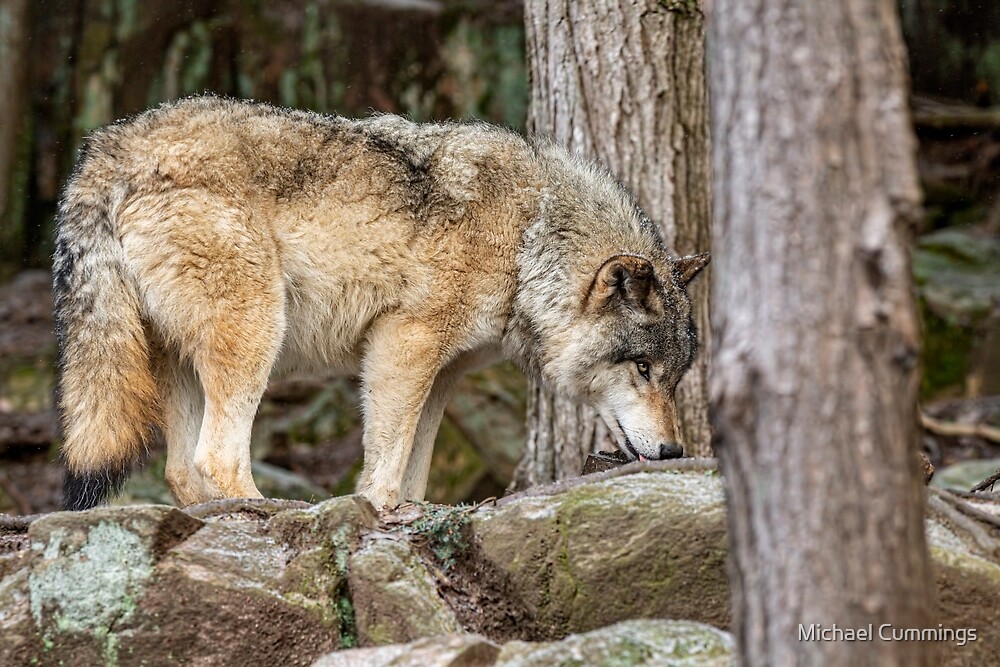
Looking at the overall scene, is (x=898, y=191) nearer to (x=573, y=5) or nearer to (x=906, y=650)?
(x=906, y=650)

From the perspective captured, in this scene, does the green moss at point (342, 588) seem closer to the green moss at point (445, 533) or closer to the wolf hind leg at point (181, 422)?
the green moss at point (445, 533)

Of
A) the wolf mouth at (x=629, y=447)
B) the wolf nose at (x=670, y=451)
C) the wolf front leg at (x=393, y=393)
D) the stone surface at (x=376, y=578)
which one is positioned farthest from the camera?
the wolf mouth at (x=629, y=447)

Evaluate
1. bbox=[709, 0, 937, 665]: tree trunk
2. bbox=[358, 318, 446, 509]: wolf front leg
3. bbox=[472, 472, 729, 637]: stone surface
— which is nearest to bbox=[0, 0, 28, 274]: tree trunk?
bbox=[358, 318, 446, 509]: wolf front leg

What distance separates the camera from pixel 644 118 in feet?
21.2

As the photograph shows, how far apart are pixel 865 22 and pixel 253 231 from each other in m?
3.15

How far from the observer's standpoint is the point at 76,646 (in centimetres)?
362

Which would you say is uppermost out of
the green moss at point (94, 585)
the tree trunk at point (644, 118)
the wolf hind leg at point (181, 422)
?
the tree trunk at point (644, 118)

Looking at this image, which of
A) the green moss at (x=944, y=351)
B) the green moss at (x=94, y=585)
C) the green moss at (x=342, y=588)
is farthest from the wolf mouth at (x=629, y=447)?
the green moss at (x=944, y=351)

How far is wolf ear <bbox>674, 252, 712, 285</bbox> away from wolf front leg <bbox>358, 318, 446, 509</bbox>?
144 centimetres

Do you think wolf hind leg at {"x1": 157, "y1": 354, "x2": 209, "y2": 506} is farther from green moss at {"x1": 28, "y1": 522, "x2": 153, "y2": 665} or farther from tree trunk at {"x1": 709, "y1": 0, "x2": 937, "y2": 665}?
tree trunk at {"x1": 709, "y1": 0, "x2": 937, "y2": 665}

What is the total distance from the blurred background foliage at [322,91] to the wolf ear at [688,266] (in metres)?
5.94

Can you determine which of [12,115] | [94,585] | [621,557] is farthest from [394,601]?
[12,115]

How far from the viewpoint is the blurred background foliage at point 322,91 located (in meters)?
11.2

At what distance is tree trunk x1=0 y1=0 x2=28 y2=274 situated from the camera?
11445mm
